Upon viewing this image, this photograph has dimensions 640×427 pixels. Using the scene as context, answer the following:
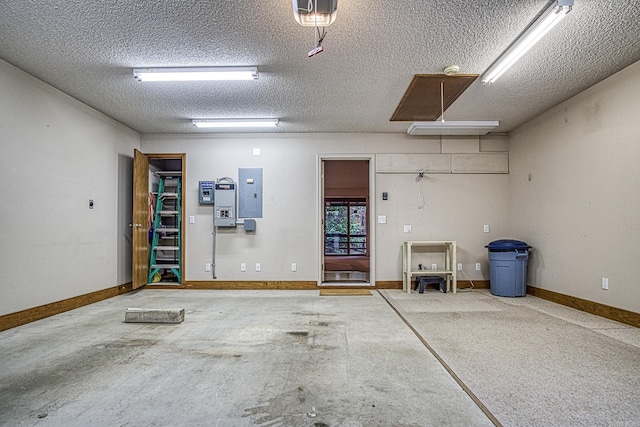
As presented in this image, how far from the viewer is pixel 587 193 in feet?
13.6

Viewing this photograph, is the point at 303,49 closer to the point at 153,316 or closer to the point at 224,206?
the point at 153,316

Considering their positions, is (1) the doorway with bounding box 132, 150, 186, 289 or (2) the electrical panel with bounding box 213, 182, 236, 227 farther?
(2) the electrical panel with bounding box 213, 182, 236, 227

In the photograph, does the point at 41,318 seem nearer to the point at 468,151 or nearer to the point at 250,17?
the point at 250,17

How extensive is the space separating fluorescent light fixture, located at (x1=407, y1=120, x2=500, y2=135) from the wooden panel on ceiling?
4.3 inches

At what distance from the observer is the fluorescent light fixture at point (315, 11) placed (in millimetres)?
2293

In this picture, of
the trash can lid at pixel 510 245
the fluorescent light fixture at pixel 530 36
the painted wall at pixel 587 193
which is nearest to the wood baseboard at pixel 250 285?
the trash can lid at pixel 510 245

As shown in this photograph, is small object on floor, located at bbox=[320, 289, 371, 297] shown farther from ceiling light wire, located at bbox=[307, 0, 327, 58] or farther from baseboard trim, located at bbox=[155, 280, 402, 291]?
ceiling light wire, located at bbox=[307, 0, 327, 58]

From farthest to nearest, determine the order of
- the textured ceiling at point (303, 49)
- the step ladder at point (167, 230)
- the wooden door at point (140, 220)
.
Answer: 1. the step ladder at point (167, 230)
2. the wooden door at point (140, 220)
3. the textured ceiling at point (303, 49)

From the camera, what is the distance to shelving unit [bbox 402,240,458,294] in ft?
17.9

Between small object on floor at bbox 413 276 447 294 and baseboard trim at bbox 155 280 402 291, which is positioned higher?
small object on floor at bbox 413 276 447 294

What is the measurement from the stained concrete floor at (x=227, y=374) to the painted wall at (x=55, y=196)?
2.09ft

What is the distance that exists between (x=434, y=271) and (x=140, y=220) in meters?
5.00

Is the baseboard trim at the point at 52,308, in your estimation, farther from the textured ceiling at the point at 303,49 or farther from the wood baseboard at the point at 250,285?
the textured ceiling at the point at 303,49

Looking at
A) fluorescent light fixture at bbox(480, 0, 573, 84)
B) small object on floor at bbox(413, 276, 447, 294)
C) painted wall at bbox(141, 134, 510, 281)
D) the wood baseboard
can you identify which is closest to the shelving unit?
small object on floor at bbox(413, 276, 447, 294)
